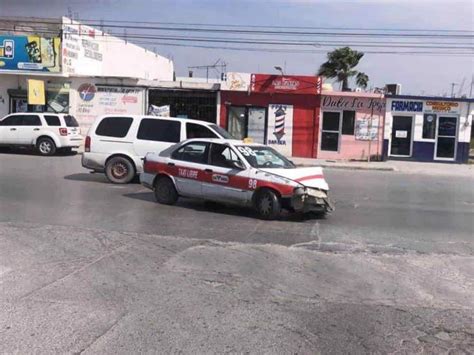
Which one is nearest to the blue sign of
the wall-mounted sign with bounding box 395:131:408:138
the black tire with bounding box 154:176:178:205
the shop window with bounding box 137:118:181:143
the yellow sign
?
the wall-mounted sign with bounding box 395:131:408:138

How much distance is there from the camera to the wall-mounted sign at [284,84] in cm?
2684

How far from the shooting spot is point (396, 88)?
30.1 metres

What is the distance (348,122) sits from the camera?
89.0 ft

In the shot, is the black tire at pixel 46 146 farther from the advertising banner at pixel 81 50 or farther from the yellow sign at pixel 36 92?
the advertising banner at pixel 81 50

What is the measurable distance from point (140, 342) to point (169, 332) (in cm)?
30

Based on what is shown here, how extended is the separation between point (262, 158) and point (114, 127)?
18.0ft

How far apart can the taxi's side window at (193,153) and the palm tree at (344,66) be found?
27.5 m

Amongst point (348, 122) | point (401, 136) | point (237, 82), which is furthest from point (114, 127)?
point (401, 136)

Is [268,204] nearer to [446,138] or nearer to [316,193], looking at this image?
[316,193]

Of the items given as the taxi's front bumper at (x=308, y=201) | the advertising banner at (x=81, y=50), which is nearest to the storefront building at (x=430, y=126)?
the advertising banner at (x=81, y=50)

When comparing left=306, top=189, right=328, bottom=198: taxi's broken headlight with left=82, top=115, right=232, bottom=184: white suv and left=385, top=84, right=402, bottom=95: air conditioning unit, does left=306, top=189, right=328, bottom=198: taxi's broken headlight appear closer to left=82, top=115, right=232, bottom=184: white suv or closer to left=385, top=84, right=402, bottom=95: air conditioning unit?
left=82, top=115, right=232, bottom=184: white suv

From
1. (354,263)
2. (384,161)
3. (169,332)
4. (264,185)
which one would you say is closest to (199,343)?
(169,332)

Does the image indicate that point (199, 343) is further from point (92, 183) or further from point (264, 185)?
point (92, 183)

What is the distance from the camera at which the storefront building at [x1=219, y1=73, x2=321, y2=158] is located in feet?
88.5
